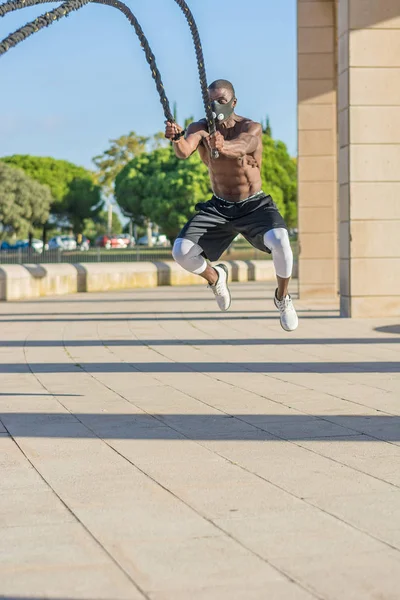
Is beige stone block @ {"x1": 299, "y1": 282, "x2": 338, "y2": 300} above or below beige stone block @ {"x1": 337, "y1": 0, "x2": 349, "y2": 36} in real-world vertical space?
below

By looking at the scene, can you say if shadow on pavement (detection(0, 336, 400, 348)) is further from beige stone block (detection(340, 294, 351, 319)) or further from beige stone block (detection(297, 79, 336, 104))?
beige stone block (detection(297, 79, 336, 104))

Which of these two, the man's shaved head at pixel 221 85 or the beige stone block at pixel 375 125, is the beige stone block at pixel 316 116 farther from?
the man's shaved head at pixel 221 85

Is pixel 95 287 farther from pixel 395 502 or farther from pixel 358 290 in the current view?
pixel 395 502

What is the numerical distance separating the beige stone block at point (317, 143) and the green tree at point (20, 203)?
226ft

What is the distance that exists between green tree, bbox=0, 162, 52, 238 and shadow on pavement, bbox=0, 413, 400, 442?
85454 mm

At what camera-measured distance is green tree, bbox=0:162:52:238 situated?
93.4m

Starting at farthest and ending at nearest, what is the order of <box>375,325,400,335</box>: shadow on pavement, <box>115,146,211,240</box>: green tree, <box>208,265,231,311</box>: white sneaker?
<box>115,146,211,240</box>: green tree → <box>375,325,400,335</box>: shadow on pavement → <box>208,265,231,311</box>: white sneaker

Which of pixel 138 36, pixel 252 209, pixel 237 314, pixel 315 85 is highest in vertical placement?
pixel 315 85

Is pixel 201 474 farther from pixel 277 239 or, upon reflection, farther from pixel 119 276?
pixel 119 276

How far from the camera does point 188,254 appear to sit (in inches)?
385

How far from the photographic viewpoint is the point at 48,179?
385ft

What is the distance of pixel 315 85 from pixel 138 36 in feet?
59.4

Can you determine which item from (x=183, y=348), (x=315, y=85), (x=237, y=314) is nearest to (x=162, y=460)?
(x=183, y=348)

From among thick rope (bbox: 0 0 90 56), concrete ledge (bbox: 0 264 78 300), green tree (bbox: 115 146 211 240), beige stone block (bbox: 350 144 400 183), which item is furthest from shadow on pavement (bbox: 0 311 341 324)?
green tree (bbox: 115 146 211 240)
